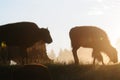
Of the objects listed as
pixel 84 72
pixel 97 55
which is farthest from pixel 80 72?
pixel 97 55

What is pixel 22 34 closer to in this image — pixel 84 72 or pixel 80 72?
pixel 80 72

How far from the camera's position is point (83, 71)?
2136cm

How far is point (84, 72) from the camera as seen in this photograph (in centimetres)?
2091

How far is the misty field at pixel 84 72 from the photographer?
64.1 ft

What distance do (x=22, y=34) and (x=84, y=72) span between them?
8.16 meters

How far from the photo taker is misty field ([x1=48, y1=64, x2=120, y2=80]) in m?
19.5

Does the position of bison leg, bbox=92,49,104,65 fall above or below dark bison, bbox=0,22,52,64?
below

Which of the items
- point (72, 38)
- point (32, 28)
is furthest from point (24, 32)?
point (72, 38)

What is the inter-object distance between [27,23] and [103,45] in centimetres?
478

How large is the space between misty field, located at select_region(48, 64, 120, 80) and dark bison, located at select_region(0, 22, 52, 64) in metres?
6.16

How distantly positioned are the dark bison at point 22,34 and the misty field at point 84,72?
6165 millimetres

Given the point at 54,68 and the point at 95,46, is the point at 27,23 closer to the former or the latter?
the point at 95,46

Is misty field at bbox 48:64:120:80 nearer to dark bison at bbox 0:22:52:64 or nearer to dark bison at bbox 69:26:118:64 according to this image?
dark bison at bbox 69:26:118:64

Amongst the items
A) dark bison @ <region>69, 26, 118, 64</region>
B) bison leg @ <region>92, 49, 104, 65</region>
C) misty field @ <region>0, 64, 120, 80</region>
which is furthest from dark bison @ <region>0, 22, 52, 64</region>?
misty field @ <region>0, 64, 120, 80</region>
